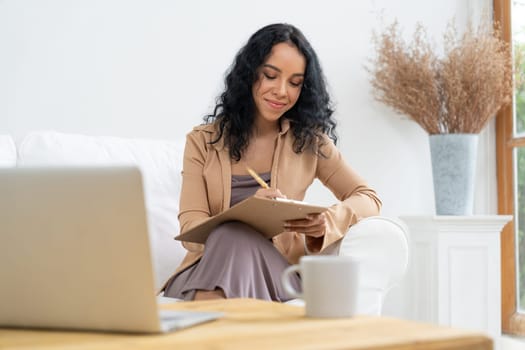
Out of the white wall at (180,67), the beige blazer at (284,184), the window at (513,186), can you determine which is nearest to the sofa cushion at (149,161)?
the beige blazer at (284,184)

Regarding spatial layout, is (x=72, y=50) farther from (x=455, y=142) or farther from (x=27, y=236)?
(x=27, y=236)

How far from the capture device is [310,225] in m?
2.05

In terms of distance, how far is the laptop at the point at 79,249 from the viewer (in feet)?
3.06

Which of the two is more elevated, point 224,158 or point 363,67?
point 363,67

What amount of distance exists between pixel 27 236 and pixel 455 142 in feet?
8.45

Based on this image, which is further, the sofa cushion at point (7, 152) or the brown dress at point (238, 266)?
the sofa cushion at point (7, 152)

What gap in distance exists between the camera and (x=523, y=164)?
11.8 feet

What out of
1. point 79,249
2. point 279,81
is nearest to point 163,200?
point 279,81

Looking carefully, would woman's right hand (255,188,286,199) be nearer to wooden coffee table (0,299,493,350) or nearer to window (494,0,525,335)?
wooden coffee table (0,299,493,350)

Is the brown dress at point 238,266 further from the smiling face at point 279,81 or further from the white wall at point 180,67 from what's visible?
the white wall at point 180,67

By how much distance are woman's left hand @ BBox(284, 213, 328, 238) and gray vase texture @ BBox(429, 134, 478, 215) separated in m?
1.36

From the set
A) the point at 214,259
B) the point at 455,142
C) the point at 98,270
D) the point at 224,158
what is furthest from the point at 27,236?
the point at 455,142

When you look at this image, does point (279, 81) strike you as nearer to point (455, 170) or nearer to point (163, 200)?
point (163, 200)

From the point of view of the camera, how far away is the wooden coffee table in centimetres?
89
